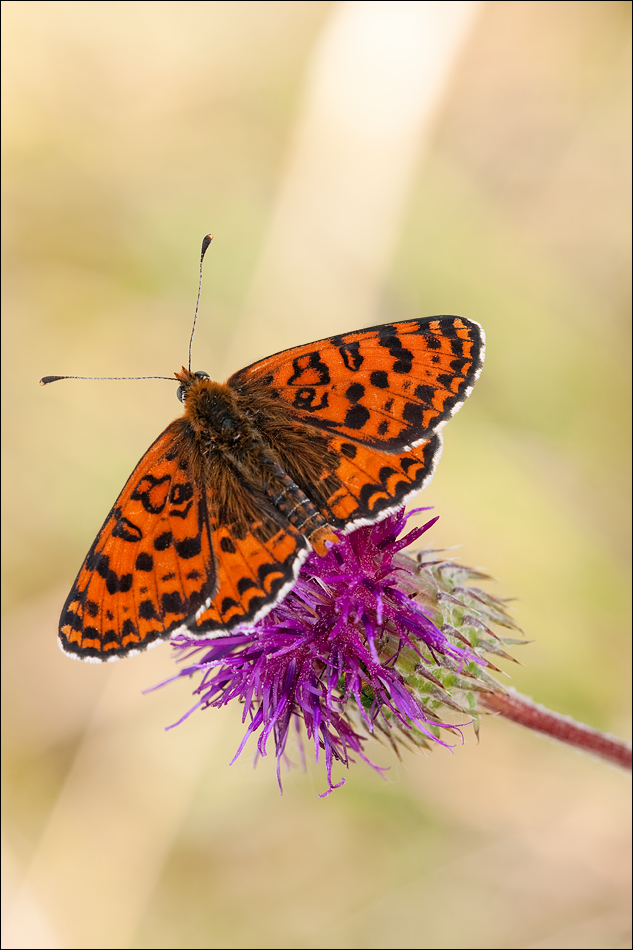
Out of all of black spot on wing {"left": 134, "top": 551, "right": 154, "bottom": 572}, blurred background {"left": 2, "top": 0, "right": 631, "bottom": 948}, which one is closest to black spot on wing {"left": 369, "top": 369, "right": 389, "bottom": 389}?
black spot on wing {"left": 134, "top": 551, "right": 154, "bottom": 572}

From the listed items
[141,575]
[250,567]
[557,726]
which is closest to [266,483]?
[250,567]

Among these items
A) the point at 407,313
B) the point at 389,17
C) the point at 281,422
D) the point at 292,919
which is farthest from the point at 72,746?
the point at 389,17

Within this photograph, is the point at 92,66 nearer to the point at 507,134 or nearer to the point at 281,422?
the point at 507,134

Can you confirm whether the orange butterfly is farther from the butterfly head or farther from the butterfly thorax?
the butterfly head

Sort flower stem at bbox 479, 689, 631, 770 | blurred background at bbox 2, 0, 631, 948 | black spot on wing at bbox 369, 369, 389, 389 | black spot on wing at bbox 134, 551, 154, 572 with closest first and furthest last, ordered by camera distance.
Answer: black spot on wing at bbox 134, 551, 154, 572, black spot on wing at bbox 369, 369, 389, 389, flower stem at bbox 479, 689, 631, 770, blurred background at bbox 2, 0, 631, 948

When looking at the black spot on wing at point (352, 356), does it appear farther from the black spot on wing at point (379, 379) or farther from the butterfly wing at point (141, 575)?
the butterfly wing at point (141, 575)

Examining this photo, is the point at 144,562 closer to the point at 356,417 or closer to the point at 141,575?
the point at 141,575

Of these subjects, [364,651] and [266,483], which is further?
[364,651]
